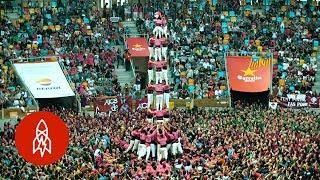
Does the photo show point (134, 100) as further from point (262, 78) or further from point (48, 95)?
point (262, 78)

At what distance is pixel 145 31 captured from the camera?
53375 mm

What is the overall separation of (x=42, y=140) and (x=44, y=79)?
25229mm

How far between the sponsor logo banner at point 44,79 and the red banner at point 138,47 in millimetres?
7016

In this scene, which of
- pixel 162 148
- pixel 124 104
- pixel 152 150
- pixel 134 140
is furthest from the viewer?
pixel 124 104

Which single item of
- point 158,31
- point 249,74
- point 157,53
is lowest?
point 249,74

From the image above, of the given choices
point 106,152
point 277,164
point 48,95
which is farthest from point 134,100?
point 277,164

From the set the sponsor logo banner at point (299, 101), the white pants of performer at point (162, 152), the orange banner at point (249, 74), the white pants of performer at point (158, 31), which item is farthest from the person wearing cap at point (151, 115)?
the sponsor logo banner at point (299, 101)

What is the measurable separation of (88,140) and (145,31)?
19.4 m

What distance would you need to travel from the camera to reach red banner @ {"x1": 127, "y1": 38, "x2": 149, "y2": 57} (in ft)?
167

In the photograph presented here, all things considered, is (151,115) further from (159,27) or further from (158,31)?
(159,27)

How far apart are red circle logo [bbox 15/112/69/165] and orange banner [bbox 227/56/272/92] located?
28.3m

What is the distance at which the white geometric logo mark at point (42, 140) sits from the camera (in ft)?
62.1

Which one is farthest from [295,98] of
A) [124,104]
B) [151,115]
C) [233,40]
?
[151,115]

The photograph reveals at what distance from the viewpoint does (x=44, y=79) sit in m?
44.0
